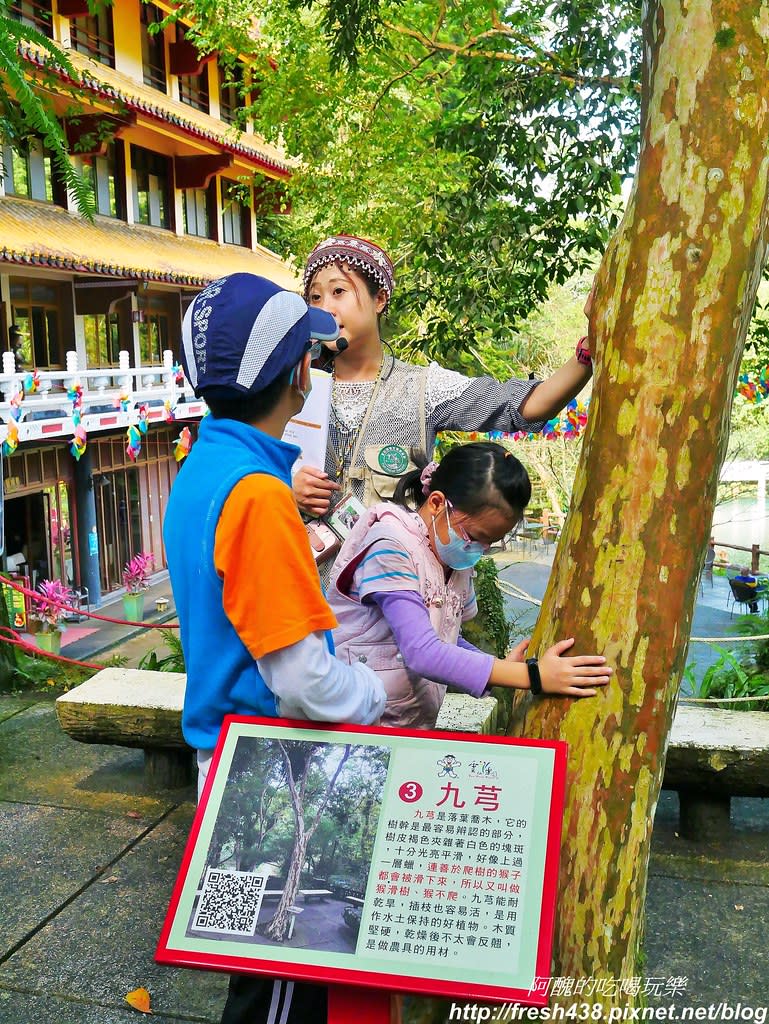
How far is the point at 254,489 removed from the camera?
161 centimetres

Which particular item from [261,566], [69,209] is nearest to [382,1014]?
[261,566]

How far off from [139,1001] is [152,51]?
66.1ft

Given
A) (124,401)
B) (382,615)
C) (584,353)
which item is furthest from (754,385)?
(124,401)

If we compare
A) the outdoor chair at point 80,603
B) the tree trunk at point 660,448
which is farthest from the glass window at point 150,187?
the tree trunk at point 660,448

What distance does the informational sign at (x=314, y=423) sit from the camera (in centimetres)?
242

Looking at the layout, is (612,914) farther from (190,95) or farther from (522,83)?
(190,95)

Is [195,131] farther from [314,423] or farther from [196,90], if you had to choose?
[314,423]

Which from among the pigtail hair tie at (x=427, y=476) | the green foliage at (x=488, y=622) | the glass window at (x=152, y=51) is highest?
the glass window at (x=152, y=51)

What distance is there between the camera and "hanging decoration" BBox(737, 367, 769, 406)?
26.2 feet

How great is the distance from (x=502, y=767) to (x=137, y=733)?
2.61 metres

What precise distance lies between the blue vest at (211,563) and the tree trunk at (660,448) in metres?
0.64

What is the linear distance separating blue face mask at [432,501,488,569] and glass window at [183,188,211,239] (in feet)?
A: 66.9

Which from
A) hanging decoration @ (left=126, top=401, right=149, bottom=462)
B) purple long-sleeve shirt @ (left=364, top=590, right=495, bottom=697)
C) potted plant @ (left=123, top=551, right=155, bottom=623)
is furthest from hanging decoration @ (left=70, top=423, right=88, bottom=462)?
purple long-sleeve shirt @ (left=364, top=590, right=495, bottom=697)

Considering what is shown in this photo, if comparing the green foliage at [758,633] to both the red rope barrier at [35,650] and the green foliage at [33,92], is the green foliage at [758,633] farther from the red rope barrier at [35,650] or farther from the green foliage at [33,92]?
the green foliage at [33,92]
